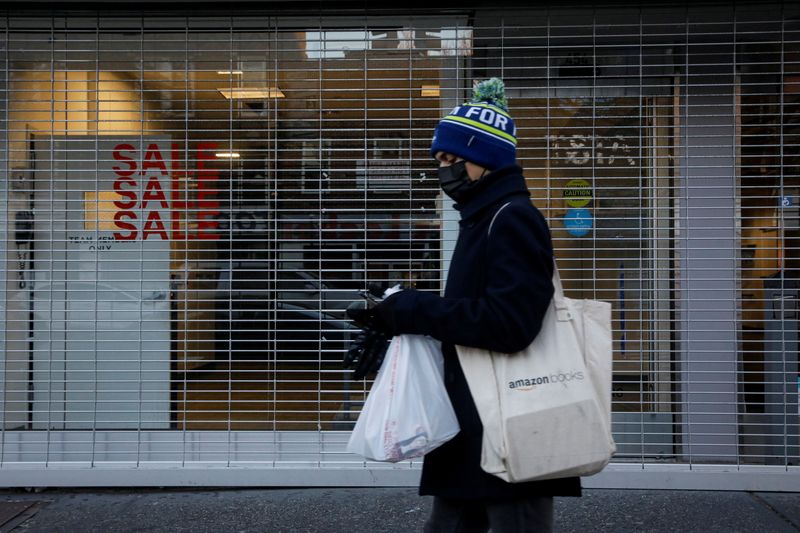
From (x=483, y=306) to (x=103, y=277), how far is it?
14.1 feet

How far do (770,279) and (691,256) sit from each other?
0.63 meters

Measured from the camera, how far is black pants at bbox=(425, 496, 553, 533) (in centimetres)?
223

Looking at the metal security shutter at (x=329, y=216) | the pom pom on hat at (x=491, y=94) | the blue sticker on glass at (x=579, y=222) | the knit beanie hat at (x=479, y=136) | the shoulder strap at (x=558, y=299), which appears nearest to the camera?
the shoulder strap at (x=558, y=299)

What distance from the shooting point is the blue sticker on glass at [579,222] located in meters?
5.51

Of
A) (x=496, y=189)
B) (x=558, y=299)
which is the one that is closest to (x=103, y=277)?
(x=496, y=189)

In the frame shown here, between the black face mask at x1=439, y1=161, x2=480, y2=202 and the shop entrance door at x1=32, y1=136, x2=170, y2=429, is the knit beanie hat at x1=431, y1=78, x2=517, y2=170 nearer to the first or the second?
the black face mask at x1=439, y1=161, x2=480, y2=202

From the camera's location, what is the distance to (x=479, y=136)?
7.65ft

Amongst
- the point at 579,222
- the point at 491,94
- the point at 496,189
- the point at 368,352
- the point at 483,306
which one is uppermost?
the point at 491,94

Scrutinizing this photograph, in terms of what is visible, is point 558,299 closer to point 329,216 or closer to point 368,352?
point 368,352

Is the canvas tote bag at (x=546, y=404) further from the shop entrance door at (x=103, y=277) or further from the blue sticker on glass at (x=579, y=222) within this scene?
the shop entrance door at (x=103, y=277)

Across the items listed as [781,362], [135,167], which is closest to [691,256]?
[781,362]

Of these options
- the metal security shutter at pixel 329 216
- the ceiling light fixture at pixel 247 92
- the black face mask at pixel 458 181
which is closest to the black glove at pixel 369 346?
the black face mask at pixel 458 181

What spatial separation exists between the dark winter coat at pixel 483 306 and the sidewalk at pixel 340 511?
2.31 m

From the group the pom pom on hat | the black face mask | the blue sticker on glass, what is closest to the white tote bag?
the black face mask
